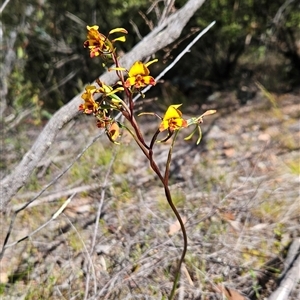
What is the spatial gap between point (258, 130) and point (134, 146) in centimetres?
101

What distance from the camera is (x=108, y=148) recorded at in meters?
3.28

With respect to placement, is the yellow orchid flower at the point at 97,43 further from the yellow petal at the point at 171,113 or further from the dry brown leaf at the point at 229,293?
the dry brown leaf at the point at 229,293

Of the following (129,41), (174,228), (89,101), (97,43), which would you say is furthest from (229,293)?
(129,41)

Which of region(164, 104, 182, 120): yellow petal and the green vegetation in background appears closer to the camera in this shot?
region(164, 104, 182, 120): yellow petal

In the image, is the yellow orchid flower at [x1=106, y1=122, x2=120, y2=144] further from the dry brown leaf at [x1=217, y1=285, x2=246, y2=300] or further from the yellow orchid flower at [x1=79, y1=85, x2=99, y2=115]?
the dry brown leaf at [x1=217, y1=285, x2=246, y2=300]

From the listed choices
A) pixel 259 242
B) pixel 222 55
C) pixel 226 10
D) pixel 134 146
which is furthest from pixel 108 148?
pixel 222 55

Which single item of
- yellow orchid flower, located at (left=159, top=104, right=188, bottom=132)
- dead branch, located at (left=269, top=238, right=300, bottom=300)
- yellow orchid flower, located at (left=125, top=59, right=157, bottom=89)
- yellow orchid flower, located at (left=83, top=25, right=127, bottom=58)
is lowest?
dead branch, located at (left=269, top=238, right=300, bottom=300)

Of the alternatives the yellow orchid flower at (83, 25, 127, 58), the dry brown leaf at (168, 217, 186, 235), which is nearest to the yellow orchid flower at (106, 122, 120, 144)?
the yellow orchid flower at (83, 25, 127, 58)

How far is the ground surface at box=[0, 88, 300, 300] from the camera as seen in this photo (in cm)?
204

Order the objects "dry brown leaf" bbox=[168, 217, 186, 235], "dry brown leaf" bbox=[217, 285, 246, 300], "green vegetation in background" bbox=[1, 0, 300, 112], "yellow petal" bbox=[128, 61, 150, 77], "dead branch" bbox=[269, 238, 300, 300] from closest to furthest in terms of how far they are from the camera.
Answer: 1. "yellow petal" bbox=[128, 61, 150, 77]
2. "dead branch" bbox=[269, 238, 300, 300]
3. "dry brown leaf" bbox=[217, 285, 246, 300]
4. "dry brown leaf" bbox=[168, 217, 186, 235]
5. "green vegetation in background" bbox=[1, 0, 300, 112]

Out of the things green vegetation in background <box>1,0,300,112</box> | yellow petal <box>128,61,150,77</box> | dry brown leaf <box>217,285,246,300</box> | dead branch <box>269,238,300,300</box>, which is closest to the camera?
yellow petal <box>128,61,150,77</box>

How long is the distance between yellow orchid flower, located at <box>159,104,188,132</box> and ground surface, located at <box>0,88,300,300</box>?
2.76ft

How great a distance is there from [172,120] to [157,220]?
129cm

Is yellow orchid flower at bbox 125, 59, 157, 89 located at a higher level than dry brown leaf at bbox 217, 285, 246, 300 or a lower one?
higher
